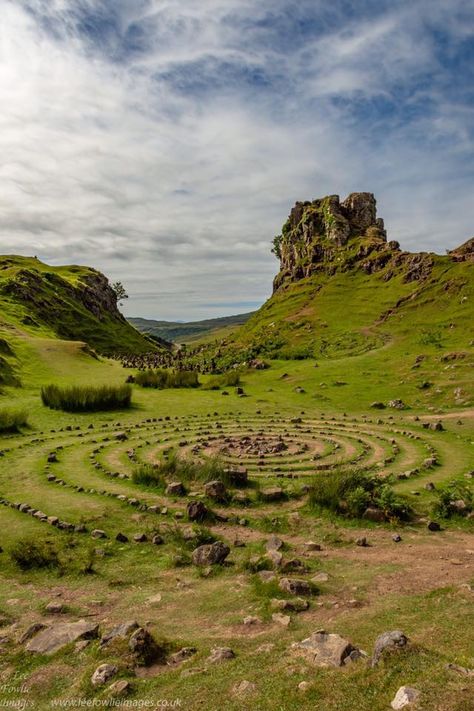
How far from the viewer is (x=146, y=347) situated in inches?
6334

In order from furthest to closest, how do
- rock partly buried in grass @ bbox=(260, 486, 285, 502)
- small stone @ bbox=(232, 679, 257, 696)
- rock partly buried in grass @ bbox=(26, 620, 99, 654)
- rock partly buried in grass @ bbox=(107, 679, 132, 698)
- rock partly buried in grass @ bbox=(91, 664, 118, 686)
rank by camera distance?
rock partly buried in grass @ bbox=(260, 486, 285, 502) < rock partly buried in grass @ bbox=(26, 620, 99, 654) < rock partly buried in grass @ bbox=(91, 664, 118, 686) < rock partly buried in grass @ bbox=(107, 679, 132, 698) < small stone @ bbox=(232, 679, 257, 696)

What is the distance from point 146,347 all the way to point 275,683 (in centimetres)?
15791

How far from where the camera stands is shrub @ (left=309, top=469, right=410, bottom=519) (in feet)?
49.5

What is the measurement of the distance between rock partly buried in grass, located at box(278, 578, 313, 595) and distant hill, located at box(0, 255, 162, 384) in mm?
74146

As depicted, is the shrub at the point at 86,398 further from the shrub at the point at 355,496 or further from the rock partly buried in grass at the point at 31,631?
the rock partly buried in grass at the point at 31,631

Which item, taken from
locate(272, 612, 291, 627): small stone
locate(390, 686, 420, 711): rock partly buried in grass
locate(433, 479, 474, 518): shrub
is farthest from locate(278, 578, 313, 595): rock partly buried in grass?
locate(433, 479, 474, 518): shrub

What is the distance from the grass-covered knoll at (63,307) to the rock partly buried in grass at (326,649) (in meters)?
87.6

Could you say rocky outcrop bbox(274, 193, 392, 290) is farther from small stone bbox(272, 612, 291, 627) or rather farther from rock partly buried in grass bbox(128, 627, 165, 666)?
rock partly buried in grass bbox(128, 627, 165, 666)

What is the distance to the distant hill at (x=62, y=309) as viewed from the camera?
11076cm

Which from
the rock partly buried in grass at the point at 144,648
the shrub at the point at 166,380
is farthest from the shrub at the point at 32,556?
the shrub at the point at 166,380

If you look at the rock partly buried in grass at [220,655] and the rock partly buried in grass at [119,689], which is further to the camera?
the rock partly buried in grass at [220,655]

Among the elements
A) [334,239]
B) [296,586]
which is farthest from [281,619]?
[334,239]

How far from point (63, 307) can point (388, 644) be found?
14618 centimetres

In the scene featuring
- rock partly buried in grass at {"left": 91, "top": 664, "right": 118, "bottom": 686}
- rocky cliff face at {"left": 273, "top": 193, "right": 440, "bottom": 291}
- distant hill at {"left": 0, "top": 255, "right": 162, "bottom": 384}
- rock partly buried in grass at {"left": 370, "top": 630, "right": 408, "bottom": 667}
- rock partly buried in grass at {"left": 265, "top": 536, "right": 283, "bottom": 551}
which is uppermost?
rocky cliff face at {"left": 273, "top": 193, "right": 440, "bottom": 291}
